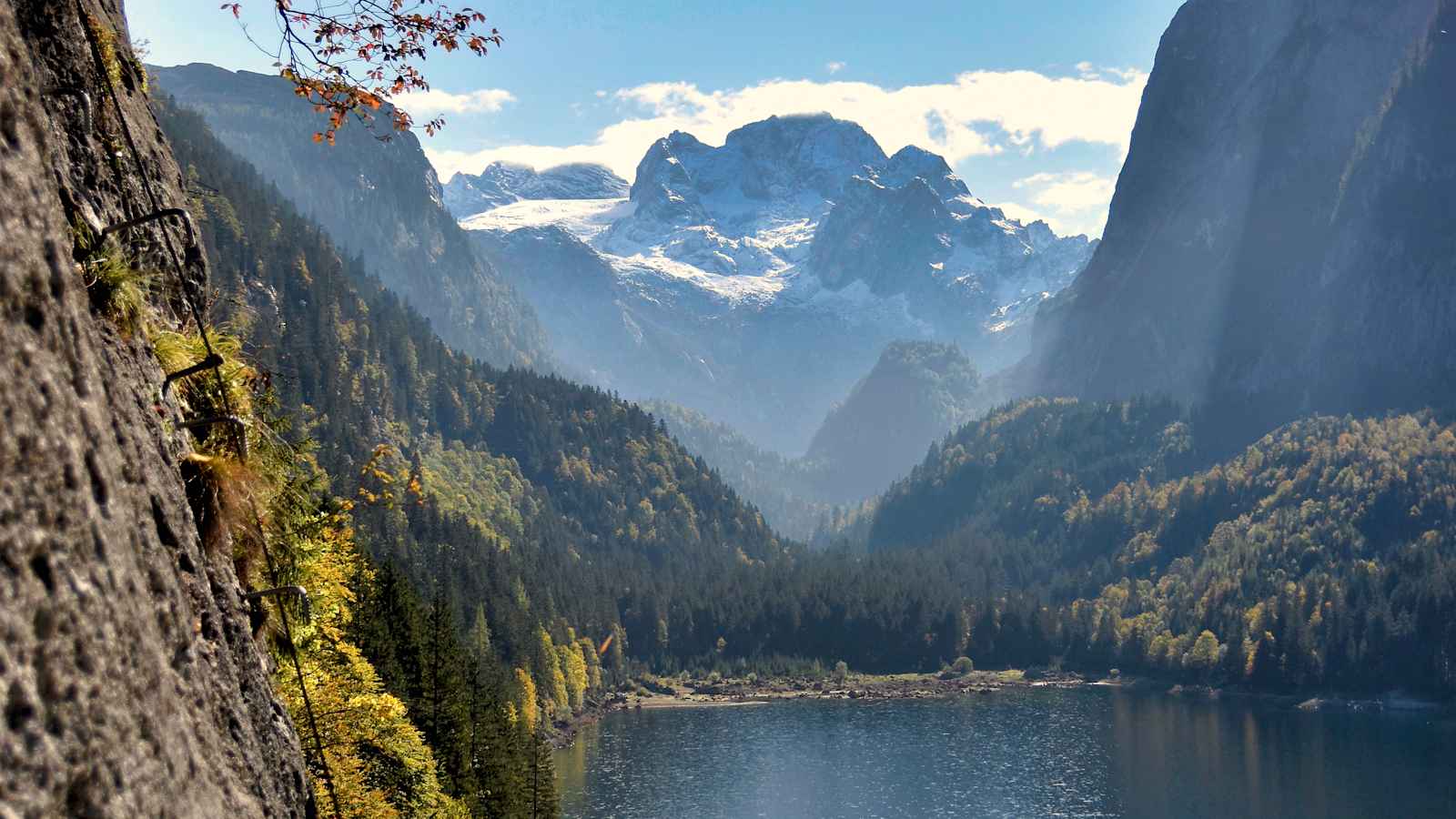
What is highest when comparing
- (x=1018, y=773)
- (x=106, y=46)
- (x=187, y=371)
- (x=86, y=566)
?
(x=106, y=46)

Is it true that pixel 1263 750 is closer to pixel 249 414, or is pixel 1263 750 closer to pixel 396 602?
pixel 396 602

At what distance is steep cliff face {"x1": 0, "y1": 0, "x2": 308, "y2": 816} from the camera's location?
7.98m

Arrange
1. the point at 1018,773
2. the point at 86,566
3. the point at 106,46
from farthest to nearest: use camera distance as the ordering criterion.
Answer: the point at 1018,773
the point at 106,46
the point at 86,566

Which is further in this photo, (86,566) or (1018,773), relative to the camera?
(1018,773)

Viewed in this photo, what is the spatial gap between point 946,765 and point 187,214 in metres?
162

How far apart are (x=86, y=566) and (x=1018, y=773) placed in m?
164

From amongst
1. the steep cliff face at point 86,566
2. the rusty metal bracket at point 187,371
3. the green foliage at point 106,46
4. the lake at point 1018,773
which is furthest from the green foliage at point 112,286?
the lake at point 1018,773

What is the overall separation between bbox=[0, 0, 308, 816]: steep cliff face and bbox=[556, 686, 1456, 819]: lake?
12506 cm

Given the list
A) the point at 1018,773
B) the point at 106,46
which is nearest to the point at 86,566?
the point at 106,46

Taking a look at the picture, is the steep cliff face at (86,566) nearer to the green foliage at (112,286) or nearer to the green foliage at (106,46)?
the green foliage at (112,286)

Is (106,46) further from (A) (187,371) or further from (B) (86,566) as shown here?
(B) (86,566)

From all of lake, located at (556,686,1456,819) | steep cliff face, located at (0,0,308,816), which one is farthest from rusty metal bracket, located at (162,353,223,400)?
lake, located at (556,686,1456,819)

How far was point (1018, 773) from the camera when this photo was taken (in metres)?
161

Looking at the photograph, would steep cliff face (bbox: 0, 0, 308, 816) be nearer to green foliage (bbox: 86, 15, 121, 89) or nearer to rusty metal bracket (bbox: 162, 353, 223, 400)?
rusty metal bracket (bbox: 162, 353, 223, 400)
